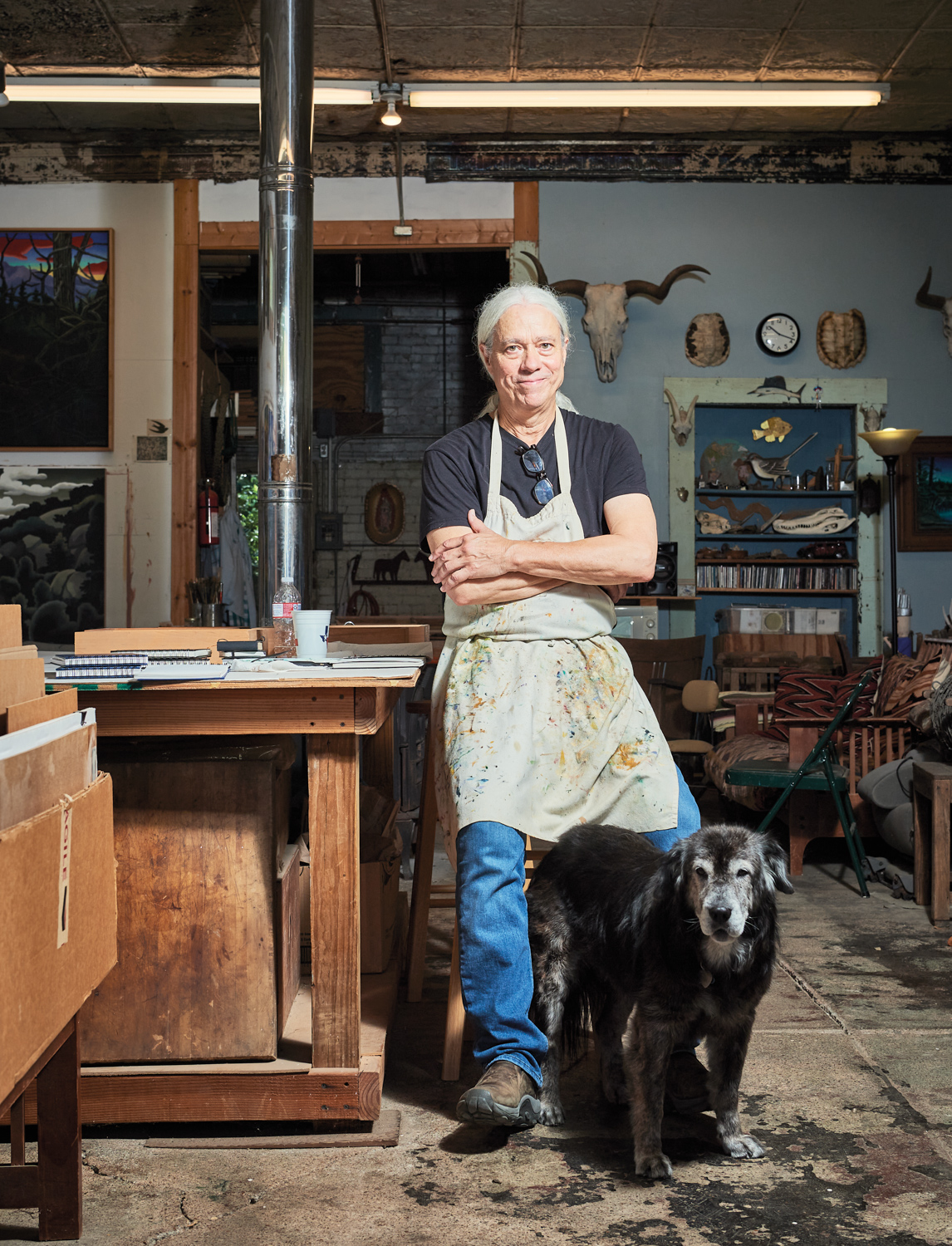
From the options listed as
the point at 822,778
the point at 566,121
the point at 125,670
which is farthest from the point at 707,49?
the point at 125,670

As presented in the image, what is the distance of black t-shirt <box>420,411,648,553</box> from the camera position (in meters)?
2.34

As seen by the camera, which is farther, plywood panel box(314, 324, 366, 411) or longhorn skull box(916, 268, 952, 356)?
plywood panel box(314, 324, 366, 411)

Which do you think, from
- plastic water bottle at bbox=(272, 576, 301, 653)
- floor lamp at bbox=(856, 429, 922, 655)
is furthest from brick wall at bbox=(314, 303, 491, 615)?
plastic water bottle at bbox=(272, 576, 301, 653)

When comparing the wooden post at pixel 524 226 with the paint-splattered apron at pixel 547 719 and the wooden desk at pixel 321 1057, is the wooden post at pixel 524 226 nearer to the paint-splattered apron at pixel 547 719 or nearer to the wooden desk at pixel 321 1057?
the paint-splattered apron at pixel 547 719

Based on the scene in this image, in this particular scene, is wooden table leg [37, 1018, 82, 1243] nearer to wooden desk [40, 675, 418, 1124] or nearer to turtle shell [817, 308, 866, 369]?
wooden desk [40, 675, 418, 1124]

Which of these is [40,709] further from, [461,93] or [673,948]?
[461,93]

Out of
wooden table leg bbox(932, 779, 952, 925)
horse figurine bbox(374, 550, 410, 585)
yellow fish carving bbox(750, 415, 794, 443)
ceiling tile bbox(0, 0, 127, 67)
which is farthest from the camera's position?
horse figurine bbox(374, 550, 410, 585)

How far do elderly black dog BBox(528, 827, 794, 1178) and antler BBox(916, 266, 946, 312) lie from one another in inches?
249

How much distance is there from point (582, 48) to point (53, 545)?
4364mm

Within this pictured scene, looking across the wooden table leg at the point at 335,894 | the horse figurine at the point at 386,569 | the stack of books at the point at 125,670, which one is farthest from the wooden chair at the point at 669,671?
the horse figurine at the point at 386,569

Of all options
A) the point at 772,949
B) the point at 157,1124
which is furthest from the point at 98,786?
the point at 772,949

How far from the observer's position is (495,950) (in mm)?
2047

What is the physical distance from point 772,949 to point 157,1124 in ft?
3.97

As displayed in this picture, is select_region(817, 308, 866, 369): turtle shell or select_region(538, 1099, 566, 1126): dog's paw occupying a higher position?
select_region(817, 308, 866, 369): turtle shell
